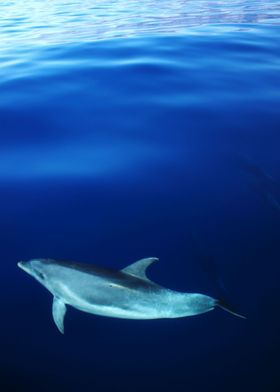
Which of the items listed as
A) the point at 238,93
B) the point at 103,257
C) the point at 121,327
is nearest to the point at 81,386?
the point at 121,327

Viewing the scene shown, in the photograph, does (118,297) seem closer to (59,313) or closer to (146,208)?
(59,313)

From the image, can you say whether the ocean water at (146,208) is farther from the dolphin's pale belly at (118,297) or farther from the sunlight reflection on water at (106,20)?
the sunlight reflection on water at (106,20)

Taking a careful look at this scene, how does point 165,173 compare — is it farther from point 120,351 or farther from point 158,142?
point 120,351

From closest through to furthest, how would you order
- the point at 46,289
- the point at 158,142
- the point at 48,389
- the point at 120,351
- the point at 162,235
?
the point at 48,389, the point at 120,351, the point at 46,289, the point at 162,235, the point at 158,142

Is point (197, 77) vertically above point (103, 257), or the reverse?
point (197, 77)

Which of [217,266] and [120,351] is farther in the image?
[217,266]

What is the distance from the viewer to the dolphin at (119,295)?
12.5 feet

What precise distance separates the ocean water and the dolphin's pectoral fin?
13.1 inches

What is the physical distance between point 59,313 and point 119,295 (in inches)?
31.1

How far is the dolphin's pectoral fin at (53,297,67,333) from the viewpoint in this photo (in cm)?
391

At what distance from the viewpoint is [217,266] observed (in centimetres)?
479

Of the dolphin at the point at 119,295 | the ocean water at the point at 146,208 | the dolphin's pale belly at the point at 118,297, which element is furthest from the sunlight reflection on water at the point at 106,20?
the dolphin's pale belly at the point at 118,297

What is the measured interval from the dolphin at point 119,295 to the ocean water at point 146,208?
423 millimetres

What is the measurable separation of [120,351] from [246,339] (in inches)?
60.8
